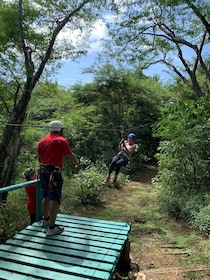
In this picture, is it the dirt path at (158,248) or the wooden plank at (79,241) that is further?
the dirt path at (158,248)

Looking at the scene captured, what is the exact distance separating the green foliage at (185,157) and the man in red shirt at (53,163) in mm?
3082

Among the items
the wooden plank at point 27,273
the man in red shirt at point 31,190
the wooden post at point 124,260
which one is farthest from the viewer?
the man in red shirt at point 31,190

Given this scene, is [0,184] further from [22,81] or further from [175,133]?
[175,133]

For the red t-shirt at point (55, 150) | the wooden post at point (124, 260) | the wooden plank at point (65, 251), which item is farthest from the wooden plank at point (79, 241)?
the red t-shirt at point (55, 150)

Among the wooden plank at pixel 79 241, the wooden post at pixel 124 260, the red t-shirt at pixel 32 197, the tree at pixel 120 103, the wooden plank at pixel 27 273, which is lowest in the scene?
the wooden post at pixel 124 260

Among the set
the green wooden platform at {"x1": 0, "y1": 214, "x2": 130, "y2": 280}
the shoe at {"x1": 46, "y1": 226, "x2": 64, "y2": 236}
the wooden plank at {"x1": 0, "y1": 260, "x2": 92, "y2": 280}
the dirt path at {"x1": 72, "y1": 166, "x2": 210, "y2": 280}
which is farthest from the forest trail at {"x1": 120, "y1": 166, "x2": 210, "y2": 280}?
the wooden plank at {"x1": 0, "y1": 260, "x2": 92, "y2": 280}

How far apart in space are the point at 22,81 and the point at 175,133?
438 cm

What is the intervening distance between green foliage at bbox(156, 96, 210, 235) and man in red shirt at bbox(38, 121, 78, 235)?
3082 millimetres

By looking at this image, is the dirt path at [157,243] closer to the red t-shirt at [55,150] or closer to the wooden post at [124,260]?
the wooden post at [124,260]

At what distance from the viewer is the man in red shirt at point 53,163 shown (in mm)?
3568

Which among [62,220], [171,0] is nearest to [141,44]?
[171,0]

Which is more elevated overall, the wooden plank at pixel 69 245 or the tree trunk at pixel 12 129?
the tree trunk at pixel 12 129

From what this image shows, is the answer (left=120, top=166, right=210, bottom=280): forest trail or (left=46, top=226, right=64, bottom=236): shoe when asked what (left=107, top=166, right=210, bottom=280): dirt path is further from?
(left=46, top=226, right=64, bottom=236): shoe

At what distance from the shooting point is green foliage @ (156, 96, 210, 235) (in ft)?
19.9
